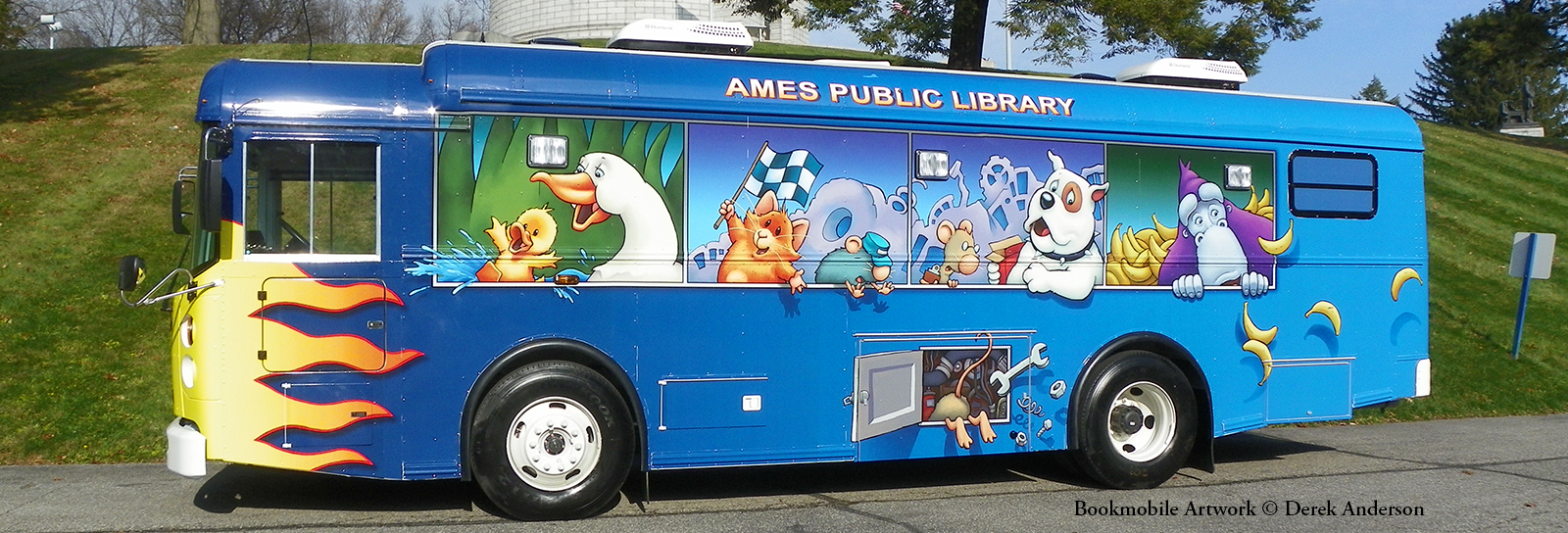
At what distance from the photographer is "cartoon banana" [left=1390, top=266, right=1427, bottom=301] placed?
31.2ft

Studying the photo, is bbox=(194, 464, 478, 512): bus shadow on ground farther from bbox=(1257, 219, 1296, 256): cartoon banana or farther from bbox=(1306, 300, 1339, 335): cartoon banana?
bbox=(1306, 300, 1339, 335): cartoon banana

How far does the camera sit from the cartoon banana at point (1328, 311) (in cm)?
925

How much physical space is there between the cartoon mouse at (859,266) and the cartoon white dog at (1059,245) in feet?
2.85

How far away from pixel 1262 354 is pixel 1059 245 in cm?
194

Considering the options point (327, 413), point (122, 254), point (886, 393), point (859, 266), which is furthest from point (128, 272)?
point (122, 254)

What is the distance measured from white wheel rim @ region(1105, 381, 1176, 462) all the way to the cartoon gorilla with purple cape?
2.52 ft

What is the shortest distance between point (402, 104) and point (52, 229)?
11.4 meters

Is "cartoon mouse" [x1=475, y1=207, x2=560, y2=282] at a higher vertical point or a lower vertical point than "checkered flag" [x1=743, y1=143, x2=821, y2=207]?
lower

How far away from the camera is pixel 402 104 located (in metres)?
7.06

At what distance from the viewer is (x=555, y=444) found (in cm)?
729

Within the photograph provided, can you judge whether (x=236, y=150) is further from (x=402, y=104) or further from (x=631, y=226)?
(x=631, y=226)

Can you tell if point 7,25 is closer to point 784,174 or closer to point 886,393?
point 784,174

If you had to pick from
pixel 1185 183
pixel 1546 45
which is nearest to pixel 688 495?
pixel 1185 183

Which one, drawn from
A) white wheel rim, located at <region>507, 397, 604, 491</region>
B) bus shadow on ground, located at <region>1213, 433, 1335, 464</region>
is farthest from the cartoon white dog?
white wheel rim, located at <region>507, 397, 604, 491</region>
